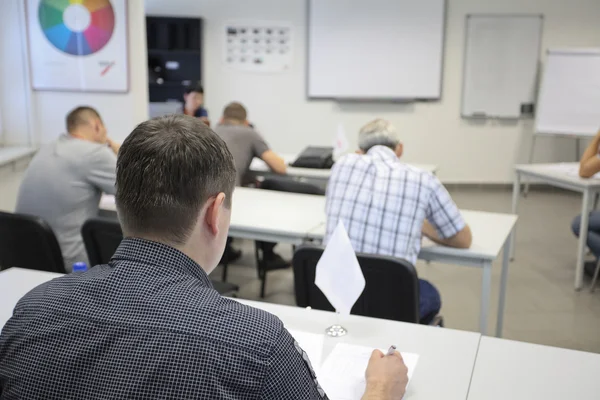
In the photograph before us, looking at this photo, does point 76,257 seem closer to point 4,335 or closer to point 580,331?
point 4,335

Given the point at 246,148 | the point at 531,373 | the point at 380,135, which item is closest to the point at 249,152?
the point at 246,148

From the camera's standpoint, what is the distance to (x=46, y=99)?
14.9ft

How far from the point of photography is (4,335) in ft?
3.13

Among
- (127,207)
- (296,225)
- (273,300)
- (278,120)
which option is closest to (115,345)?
(127,207)

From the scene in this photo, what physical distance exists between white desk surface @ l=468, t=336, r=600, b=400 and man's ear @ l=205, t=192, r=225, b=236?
74cm

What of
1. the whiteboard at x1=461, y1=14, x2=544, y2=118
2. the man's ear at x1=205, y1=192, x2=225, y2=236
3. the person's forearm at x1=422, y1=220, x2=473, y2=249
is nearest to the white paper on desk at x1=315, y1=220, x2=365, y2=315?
the man's ear at x1=205, y1=192, x2=225, y2=236

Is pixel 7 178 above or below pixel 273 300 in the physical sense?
above

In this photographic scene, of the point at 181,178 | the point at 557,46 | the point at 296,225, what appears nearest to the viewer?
the point at 181,178

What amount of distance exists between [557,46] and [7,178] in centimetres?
589

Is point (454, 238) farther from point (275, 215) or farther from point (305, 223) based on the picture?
point (275, 215)

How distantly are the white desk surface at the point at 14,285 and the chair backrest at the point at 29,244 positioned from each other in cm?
30

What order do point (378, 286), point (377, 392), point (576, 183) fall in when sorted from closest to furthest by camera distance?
1. point (377, 392)
2. point (378, 286)
3. point (576, 183)

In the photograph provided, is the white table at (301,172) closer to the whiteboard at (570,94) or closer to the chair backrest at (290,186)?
the chair backrest at (290,186)

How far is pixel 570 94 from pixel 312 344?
19.6ft
